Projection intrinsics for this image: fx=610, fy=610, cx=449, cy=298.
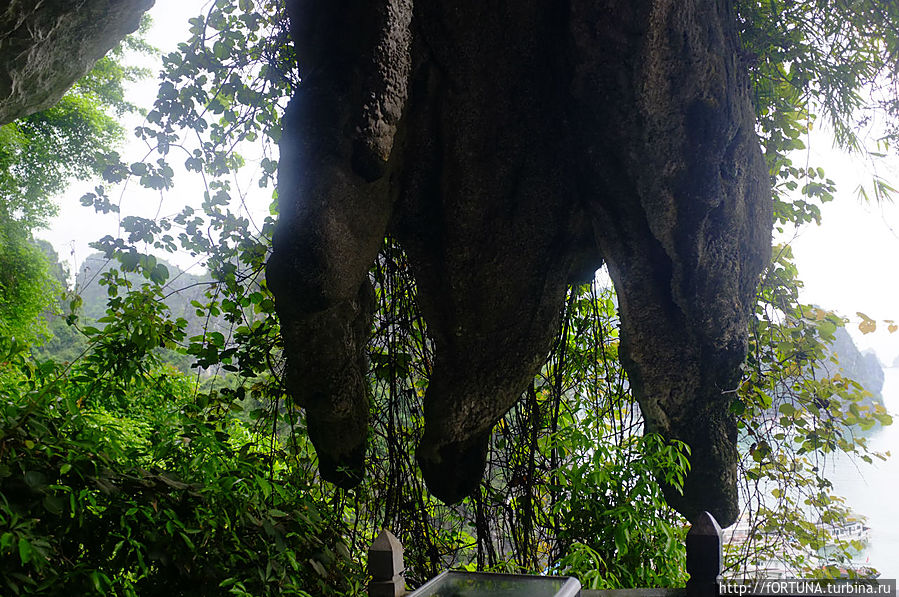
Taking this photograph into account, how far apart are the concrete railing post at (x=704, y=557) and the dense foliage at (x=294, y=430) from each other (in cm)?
19

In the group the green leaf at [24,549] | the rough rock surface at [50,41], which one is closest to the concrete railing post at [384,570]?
the green leaf at [24,549]

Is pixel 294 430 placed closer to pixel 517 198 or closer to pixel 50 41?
pixel 517 198

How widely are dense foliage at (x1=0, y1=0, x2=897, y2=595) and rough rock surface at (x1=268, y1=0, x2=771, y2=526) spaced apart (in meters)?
0.29

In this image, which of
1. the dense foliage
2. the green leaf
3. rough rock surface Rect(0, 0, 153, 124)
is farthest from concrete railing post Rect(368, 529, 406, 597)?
rough rock surface Rect(0, 0, 153, 124)

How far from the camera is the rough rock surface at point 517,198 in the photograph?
5.11 ft

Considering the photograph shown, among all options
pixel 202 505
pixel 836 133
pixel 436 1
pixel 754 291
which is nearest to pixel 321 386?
pixel 202 505

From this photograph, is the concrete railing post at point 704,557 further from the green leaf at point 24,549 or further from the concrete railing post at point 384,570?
the green leaf at point 24,549

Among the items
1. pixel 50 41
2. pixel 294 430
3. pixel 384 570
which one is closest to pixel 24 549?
pixel 384 570

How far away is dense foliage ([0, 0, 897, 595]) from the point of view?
1499 mm

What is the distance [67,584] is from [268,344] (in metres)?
1.12

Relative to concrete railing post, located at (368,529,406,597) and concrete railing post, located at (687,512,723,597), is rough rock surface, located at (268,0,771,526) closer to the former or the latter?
concrete railing post, located at (687,512,723,597)

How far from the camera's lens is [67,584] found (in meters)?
1.38

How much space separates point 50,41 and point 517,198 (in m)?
1.95

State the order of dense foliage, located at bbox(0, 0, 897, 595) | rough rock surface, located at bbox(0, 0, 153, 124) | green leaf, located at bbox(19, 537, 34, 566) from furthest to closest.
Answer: rough rock surface, located at bbox(0, 0, 153, 124)
dense foliage, located at bbox(0, 0, 897, 595)
green leaf, located at bbox(19, 537, 34, 566)
